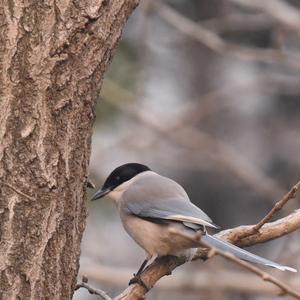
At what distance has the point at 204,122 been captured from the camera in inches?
382

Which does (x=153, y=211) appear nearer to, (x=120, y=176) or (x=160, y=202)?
(x=160, y=202)

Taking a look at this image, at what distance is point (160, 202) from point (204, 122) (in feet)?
20.5

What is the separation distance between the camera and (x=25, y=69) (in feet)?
8.13

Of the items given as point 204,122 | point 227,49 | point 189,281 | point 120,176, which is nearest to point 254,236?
point 120,176

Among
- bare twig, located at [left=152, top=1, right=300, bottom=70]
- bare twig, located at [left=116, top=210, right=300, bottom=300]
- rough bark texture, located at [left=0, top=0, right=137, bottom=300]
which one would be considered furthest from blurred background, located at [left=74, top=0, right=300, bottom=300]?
rough bark texture, located at [left=0, top=0, right=137, bottom=300]

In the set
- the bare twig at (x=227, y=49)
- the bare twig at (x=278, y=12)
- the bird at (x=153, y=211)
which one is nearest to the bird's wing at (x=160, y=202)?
the bird at (x=153, y=211)

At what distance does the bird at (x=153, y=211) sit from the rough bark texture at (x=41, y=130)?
0.67 metres

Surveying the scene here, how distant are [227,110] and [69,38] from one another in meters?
7.62

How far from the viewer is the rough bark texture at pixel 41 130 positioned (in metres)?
2.46

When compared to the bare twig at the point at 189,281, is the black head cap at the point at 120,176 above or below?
above

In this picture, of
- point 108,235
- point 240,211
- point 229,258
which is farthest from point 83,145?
point 240,211

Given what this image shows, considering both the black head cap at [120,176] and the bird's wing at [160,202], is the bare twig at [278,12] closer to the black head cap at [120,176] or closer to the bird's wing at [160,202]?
the black head cap at [120,176]

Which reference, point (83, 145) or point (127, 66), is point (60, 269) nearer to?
point (83, 145)

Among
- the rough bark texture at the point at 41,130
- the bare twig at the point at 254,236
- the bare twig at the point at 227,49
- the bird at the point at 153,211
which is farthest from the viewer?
the bare twig at the point at 227,49
